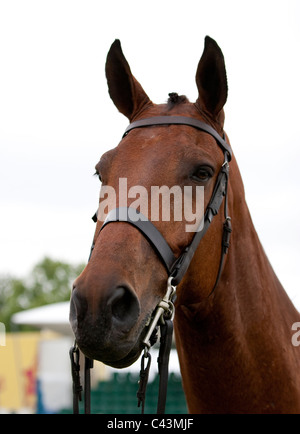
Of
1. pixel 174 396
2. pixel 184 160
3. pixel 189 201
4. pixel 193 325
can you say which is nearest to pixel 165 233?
pixel 189 201

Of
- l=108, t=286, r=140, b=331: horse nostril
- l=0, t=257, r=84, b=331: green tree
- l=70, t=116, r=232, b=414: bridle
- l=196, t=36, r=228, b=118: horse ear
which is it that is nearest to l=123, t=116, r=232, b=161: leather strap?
l=70, t=116, r=232, b=414: bridle

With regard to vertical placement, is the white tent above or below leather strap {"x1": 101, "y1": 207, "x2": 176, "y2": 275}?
above

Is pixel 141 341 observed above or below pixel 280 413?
above

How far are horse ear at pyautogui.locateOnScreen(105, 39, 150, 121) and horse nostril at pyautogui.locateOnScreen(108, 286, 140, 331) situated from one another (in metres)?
1.77

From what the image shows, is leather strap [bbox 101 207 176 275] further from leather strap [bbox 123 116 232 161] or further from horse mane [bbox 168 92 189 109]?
horse mane [bbox 168 92 189 109]

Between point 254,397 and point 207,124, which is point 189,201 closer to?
point 207,124

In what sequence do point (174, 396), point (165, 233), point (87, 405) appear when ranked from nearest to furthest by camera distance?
1. point (165, 233)
2. point (87, 405)
3. point (174, 396)

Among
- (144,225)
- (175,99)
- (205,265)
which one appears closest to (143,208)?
(144,225)

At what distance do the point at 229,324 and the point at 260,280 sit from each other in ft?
1.61

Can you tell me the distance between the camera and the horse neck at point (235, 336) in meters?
3.68

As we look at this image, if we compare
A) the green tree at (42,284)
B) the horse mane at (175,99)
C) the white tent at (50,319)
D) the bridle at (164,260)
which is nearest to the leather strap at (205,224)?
the bridle at (164,260)

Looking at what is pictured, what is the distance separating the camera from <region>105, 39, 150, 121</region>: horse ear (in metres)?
3.97

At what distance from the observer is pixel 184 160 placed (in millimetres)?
3334

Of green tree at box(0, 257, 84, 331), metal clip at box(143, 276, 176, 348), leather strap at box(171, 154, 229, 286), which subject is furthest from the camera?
green tree at box(0, 257, 84, 331)
